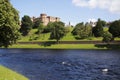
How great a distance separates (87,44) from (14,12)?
13249 centimetres

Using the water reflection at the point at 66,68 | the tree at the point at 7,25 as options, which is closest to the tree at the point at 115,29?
the water reflection at the point at 66,68

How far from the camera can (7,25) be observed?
2057 inches

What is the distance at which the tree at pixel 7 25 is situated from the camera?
5119cm

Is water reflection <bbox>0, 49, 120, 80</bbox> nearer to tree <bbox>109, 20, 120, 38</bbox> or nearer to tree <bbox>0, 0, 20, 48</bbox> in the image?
tree <bbox>0, 0, 20, 48</bbox>

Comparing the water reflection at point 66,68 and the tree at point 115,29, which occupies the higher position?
the tree at point 115,29

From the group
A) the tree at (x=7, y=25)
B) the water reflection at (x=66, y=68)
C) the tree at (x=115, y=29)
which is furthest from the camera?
the tree at (x=115, y=29)

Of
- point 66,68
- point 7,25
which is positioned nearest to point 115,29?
point 66,68

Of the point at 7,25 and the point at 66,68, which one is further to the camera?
the point at 66,68

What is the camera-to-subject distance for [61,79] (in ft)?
176

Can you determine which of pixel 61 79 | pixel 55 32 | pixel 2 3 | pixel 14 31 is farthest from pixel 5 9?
pixel 55 32

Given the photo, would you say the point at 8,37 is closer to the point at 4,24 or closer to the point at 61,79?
the point at 4,24

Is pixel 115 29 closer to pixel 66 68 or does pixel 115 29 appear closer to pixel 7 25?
pixel 66 68

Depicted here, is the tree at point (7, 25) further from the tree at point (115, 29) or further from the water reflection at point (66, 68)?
the tree at point (115, 29)

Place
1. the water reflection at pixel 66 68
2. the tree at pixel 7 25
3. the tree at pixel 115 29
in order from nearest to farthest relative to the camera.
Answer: the tree at pixel 7 25 → the water reflection at pixel 66 68 → the tree at pixel 115 29
